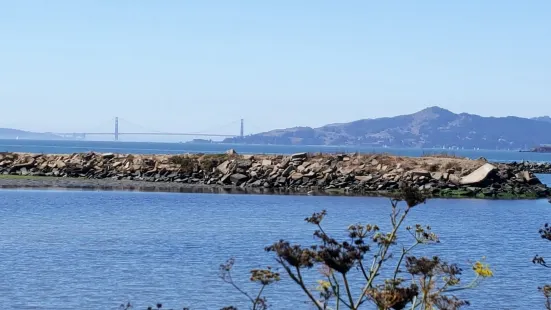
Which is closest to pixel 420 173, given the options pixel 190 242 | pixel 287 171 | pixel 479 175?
pixel 479 175

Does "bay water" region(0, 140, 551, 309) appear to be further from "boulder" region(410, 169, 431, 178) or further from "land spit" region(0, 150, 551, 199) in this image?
"boulder" region(410, 169, 431, 178)

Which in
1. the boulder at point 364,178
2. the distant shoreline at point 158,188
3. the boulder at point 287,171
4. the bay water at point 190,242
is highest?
the boulder at point 287,171

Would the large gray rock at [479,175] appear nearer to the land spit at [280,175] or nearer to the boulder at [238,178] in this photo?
the land spit at [280,175]

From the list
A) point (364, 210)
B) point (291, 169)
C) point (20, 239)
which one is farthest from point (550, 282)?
point (291, 169)

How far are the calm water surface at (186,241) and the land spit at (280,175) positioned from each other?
3.12 metres

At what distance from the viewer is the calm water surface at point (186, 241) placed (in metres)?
20.1

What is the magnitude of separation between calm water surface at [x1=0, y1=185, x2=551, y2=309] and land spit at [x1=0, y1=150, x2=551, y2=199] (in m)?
3.12

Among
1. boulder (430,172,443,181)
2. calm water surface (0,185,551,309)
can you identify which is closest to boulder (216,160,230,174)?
calm water surface (0,185,551,309)

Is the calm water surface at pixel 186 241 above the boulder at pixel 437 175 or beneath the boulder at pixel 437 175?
beneath

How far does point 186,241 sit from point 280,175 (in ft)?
78.5

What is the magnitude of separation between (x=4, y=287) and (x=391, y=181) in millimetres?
31494

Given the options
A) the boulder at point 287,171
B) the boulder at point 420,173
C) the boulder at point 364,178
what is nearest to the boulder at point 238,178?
the boulder at point 287,171

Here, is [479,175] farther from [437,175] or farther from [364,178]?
[364,178]

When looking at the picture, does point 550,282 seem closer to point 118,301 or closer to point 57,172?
point 118,301
